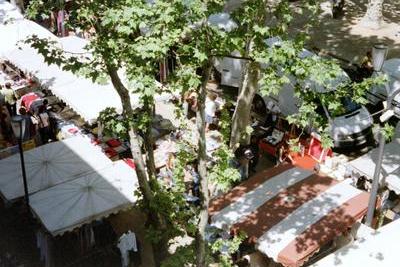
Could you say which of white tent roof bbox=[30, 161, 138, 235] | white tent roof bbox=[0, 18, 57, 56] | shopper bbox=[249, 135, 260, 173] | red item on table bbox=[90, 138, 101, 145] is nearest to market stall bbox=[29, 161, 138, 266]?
white tent roof bbox=[30, 161, 138, 235]

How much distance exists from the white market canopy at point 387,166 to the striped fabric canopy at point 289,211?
977mm

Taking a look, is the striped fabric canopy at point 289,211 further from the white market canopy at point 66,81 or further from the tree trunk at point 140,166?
the white market canopy at point 66,81

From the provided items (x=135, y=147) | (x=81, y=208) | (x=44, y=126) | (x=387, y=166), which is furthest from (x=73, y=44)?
(x=387, y=166)

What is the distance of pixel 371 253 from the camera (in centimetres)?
885

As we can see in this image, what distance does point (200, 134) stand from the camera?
736 cm

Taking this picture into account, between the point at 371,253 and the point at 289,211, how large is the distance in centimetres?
199

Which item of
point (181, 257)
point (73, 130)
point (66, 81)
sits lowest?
point (73, 130)

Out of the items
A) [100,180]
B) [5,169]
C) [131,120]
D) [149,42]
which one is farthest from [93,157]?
[149,42]

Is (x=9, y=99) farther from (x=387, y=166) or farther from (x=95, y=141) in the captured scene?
(x=387, y=166)

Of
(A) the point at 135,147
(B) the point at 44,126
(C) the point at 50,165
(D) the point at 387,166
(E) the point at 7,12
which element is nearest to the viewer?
(A) the point at 135,147

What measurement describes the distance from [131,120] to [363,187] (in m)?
6.67

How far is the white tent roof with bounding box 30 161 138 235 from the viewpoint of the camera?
10203mm

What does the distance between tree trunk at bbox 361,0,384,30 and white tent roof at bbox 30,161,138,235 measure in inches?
608

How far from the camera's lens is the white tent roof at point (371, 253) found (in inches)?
343
